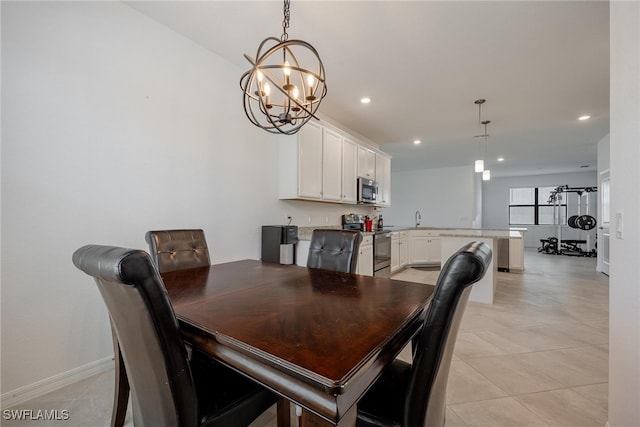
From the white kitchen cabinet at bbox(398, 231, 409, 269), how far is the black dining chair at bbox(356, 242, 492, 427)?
4.56 m

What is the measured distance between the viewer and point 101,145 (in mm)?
1984

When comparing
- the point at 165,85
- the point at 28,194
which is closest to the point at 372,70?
the point at 165,85

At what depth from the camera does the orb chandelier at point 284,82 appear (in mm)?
1412

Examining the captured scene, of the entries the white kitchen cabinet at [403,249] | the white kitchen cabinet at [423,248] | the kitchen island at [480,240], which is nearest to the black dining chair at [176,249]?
the kitchen island at [480,240]

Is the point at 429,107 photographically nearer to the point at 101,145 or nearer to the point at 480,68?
the point at 480,68

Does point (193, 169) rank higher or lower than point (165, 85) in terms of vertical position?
lower

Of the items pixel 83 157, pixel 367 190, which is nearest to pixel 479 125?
pixel 367 190

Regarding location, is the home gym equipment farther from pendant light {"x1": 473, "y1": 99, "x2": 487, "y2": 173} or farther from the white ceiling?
pendant light {"x1": 473, "y1": 99, "x2": 487, "y2": 173}

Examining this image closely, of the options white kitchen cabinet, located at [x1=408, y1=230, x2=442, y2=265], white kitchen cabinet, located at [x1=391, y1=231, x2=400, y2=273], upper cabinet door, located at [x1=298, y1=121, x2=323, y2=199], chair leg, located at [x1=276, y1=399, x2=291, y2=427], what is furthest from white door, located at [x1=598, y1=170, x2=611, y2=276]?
chair leg, located at [x1=276, y1=399, x2=291, y2=427]

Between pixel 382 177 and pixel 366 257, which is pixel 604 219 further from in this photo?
pixel 366 257

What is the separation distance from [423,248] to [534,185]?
281 inches

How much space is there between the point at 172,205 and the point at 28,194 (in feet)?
2.90

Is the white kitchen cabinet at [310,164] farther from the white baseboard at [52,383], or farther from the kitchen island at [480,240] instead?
the white baseboard at [52,383]

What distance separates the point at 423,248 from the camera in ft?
19.4
